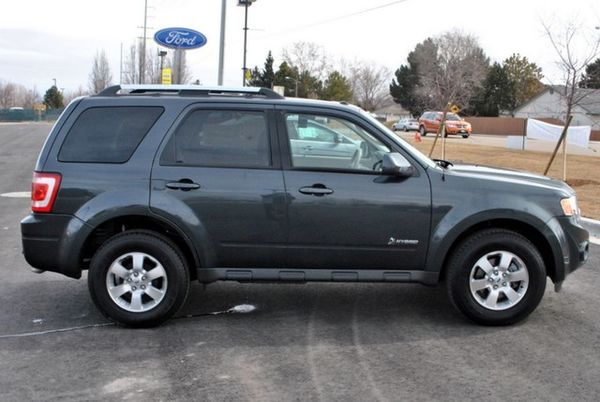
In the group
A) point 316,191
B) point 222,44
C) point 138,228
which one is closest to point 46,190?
point 138,228

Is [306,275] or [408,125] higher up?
[408,125]

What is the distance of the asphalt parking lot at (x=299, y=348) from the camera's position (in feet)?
12.9

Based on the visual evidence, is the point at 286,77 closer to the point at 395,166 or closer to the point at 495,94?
the point at 495,94

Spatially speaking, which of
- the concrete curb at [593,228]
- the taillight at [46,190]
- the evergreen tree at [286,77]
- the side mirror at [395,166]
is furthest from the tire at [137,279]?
the evergreen tree at [286,77]

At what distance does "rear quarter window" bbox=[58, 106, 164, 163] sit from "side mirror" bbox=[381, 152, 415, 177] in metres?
1.84

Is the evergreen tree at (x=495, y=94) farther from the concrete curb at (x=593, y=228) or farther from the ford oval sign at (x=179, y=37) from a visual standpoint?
the concrete curb at (x=593, y=228)

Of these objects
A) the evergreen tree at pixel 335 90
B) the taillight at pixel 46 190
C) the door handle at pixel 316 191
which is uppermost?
the evergreen tree at pixel 335 90

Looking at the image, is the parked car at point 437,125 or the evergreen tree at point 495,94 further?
the evergreen tree at point 495,94

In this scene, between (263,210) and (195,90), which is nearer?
(263,210)

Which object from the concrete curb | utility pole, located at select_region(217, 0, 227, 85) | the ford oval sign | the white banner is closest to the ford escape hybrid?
the concrete curb

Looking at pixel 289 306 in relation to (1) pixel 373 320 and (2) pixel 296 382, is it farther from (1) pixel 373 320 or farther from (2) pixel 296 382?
(2) pixel 296 382

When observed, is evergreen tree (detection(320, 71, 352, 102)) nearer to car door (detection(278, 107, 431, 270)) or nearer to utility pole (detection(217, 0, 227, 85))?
utility pole (detection(217, 0, 227, 85))

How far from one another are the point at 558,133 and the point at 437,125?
78.0 ft

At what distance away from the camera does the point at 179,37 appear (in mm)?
24281
